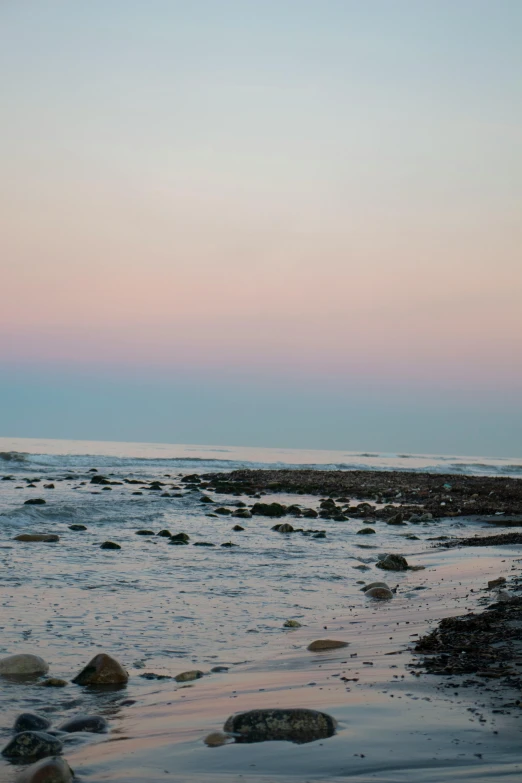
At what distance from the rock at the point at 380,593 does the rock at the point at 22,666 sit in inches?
197

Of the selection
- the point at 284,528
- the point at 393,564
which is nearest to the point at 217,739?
the point at 393,564

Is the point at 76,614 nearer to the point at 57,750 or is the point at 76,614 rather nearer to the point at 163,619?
the point at 163,619

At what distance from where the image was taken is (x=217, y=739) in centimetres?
415

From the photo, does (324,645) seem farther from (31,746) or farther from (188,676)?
(31,746)

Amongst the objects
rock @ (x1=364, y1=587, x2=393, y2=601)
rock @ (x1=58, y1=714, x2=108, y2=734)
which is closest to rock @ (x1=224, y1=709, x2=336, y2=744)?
rock @ (x1=58, y1=714, x2=108, y2=734)

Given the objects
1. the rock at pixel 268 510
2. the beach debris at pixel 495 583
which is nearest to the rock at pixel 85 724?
the beach debris at pixel 495 583

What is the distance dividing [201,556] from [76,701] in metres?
7.90

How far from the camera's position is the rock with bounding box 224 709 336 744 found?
4113mm

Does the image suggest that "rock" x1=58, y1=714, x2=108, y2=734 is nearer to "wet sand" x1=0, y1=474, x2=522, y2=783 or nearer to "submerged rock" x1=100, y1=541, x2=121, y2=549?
"wet sand" x1=0, y1=474, x2=522, y2=783

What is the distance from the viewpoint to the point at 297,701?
195 inches

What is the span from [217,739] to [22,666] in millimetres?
2471

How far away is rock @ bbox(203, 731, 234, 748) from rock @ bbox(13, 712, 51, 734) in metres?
1.14

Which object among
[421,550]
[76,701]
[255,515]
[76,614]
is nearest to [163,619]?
[76,614]

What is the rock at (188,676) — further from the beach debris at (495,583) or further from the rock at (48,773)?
the beach debris at (495,583)
